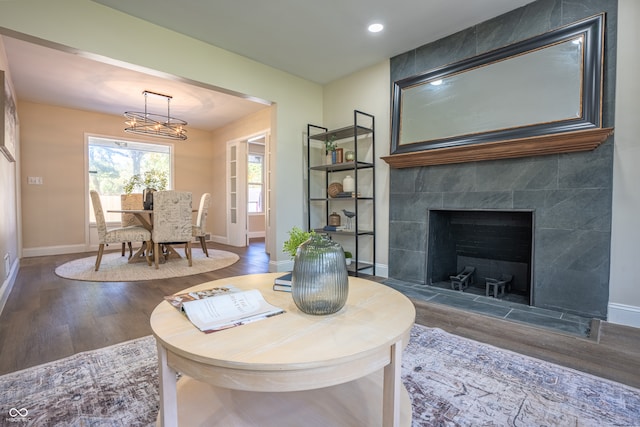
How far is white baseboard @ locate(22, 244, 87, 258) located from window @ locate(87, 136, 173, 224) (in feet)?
1.81

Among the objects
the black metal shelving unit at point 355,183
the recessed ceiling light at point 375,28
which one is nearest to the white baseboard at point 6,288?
the black metal shelving unit at point 355,183

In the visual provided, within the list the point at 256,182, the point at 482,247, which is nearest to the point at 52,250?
the point at 256,182

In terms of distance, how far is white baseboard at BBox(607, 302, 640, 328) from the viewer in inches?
84.8

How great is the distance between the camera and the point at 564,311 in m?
2.40

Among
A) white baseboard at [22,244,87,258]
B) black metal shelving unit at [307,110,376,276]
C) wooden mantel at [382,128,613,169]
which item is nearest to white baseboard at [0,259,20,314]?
white baseboard at [22,244,87,258]

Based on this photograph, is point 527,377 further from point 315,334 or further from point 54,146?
point 54,146

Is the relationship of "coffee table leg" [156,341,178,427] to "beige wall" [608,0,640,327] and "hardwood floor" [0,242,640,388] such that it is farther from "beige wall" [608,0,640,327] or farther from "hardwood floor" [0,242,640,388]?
"beige wall" [608,0,640,327]

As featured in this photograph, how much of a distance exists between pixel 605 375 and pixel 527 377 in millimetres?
426

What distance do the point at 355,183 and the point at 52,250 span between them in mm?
5346

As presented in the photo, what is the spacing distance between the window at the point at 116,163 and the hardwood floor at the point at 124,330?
3018 millimetres

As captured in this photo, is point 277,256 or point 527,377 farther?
point 277,256

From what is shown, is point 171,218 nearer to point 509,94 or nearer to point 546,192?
point 509,94

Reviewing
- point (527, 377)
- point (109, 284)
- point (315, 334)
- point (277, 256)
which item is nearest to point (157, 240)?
point (109, 284)

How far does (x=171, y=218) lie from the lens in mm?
4039
